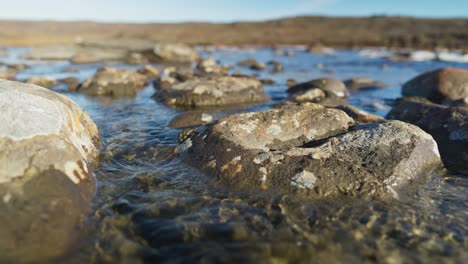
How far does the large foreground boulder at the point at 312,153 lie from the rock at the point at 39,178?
1.73 m

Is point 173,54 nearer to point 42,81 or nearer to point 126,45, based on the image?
point 126,45

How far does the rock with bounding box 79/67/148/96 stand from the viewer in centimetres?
1216

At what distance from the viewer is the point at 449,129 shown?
6.05 meters

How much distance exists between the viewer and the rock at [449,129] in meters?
5.45

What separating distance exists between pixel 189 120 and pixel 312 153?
379 centimetres

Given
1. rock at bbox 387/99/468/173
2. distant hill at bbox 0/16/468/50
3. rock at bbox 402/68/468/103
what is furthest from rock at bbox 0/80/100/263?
distant hill at bbox 0/16/468/50

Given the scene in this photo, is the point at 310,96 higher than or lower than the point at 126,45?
lower

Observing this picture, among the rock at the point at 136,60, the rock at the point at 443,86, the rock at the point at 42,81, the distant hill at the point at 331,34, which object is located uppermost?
the distant hill at the point at 331,34

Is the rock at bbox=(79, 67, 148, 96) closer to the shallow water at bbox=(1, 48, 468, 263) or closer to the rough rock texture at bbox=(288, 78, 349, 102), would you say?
the rough rock texture at bbox=(288, 78, 349, 102)

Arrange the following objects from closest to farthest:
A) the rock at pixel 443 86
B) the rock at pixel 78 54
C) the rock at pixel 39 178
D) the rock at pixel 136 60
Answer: the rock at pixel 39 178
the rock at pixel 443 86
the rock at pixel 136 60
the rock at pixel 78 54

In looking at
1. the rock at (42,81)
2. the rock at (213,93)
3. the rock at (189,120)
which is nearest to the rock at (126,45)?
the rock at (42,81)

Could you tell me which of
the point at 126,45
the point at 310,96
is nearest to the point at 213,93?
the point at 310,96

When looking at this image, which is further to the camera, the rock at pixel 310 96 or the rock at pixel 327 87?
the rock at pixel 327 87

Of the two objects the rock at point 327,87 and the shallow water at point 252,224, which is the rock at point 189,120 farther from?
the rock at point 327,87
